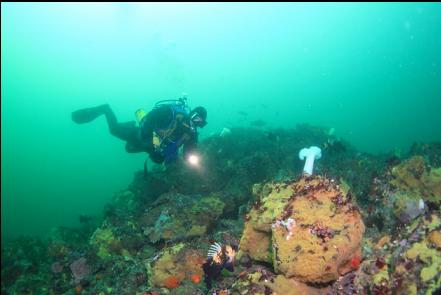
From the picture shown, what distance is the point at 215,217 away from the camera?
21.1 feet

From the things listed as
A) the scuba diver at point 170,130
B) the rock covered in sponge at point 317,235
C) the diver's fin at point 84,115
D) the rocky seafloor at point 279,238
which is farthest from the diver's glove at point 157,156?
the diver's fin at point 84,115

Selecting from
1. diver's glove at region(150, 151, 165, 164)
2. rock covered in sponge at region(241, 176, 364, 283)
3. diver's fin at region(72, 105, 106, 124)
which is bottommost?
rock covered in sponge at region(241, 176, 364, 283)

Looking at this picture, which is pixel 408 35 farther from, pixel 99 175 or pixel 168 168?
pixel 168 168

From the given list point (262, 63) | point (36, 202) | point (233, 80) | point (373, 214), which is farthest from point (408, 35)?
point (373, 214)

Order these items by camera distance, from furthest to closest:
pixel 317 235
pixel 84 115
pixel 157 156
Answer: pixel 84 115 < pixel 157 156 < pixel 317 235

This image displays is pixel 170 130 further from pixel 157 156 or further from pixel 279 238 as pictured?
pixel 279 238

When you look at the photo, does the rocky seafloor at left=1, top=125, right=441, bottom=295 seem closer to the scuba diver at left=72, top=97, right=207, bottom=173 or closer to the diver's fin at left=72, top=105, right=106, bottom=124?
the scuba diver at left=72, top=97, right=207, bottom=173

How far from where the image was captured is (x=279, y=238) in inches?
125

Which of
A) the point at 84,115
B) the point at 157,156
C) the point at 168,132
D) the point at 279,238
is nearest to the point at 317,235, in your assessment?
the point at 279,238

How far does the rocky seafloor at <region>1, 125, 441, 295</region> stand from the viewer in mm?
3021

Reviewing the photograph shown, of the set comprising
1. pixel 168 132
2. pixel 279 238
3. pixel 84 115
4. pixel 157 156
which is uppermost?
pixel 84 115

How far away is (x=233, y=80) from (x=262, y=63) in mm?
14766

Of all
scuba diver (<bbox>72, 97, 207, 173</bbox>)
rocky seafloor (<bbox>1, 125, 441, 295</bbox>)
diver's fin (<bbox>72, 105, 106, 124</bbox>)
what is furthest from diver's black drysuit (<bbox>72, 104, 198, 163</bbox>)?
diver's fin (<bbox>72, 105, 106, 124</bbox>)

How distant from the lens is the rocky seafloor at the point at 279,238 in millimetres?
3021
